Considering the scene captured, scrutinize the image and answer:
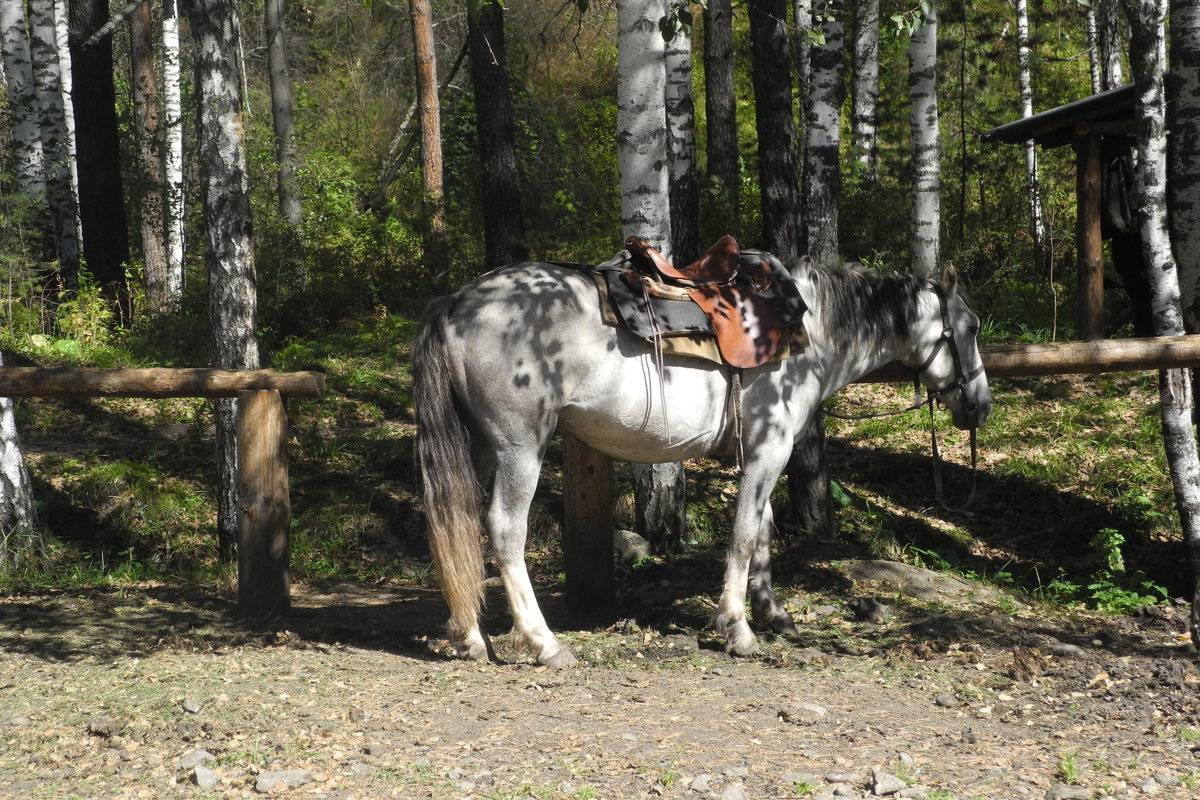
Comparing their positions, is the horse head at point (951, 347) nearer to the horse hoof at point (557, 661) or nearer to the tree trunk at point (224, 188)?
the horse hoof at point (557, 661)

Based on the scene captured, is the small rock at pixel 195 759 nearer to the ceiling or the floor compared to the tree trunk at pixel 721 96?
nearer to the floor

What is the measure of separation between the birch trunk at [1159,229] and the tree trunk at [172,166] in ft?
36.8

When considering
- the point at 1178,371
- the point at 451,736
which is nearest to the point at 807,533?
the point at 1178,371

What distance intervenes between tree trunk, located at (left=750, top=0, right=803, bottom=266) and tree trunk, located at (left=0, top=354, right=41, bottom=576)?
497 centimetres

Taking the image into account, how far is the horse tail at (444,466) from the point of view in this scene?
4707 mm

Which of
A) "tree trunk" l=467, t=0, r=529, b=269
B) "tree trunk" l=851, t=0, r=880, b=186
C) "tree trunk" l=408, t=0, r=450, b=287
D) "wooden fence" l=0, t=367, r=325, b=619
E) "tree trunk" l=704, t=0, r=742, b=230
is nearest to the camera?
"wooden fence" l=0, t=367, r=325, b=619

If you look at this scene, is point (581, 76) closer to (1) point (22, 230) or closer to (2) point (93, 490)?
(1) point (22, 230)

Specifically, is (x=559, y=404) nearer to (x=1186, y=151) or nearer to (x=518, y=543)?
(x=518, y=543)

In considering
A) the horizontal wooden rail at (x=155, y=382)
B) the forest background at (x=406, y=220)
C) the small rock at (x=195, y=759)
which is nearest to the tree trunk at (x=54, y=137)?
the forest background at (x=406, y=220)

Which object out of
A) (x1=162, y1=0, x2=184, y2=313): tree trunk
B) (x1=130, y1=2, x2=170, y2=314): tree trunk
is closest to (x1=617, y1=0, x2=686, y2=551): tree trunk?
(x1=130, y1=2, x2=170, y2=314): tree trunk

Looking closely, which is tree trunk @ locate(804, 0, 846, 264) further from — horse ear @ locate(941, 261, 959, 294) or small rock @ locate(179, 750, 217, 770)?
small rock @ locate(179, 750, 217, 770)

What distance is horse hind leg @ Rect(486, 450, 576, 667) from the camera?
4.77 meters

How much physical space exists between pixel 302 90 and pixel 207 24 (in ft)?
A: 62.6

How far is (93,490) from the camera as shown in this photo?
7.46 m
